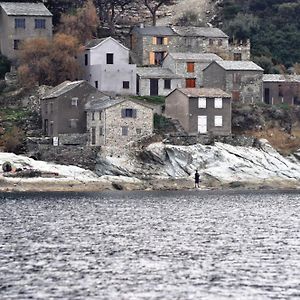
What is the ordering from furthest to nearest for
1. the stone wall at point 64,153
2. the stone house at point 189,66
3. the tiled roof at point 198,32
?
the tiled roof at point 198,32, the stone house at point 189,66, the stone wall at point 64,153

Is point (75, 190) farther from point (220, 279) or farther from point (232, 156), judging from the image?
point (220, 279)

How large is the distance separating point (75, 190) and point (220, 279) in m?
45.0

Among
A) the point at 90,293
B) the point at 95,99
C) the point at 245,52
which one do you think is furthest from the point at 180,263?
the point at 245,52

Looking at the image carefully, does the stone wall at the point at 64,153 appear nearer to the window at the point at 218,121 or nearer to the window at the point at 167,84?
the window at the point at 218,121

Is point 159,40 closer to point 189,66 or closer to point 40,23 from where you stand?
point 189,66

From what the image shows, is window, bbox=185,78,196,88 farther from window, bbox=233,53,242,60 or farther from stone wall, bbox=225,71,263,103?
window, bbox=233,53,242,60

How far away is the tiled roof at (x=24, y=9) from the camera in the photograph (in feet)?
344

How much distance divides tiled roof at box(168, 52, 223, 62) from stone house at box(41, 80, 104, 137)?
1155 centimetres

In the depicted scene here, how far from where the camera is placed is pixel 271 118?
341 feet

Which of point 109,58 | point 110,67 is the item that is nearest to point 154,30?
point 109,58

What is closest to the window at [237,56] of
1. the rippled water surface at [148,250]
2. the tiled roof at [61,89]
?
the tiled roof at [61,89]

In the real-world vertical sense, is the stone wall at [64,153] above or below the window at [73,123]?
below

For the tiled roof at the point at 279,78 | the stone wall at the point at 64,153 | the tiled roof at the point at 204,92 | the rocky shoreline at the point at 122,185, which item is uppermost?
the tiled roof at the point at 279,78

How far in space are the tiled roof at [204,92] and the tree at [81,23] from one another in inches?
453
